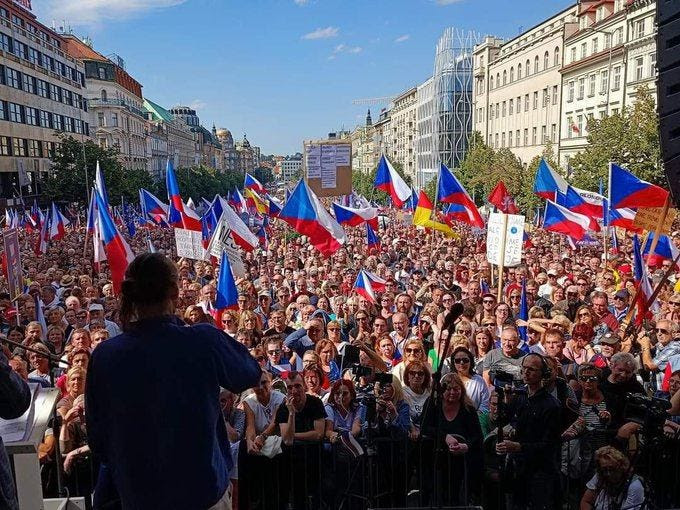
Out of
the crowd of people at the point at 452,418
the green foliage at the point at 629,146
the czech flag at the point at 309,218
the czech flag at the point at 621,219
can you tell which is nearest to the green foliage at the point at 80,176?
the green foliage at the point at 629,146

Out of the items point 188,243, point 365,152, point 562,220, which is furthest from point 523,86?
point 365,152

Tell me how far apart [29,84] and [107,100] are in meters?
26.5

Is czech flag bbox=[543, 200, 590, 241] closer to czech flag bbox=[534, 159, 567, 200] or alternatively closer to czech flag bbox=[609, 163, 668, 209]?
czech flag bbox=[534, 159, 567, 200]

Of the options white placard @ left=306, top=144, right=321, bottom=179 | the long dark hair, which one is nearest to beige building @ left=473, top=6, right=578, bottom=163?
white placard @ left=306, top=144, right=321, bottom=179

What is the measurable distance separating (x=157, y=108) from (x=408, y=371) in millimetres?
116871

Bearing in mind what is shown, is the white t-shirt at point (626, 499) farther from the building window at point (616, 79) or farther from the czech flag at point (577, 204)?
the building window at point (616, 79)

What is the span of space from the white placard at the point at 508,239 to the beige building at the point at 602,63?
26257 millimetres

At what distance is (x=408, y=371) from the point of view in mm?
5172

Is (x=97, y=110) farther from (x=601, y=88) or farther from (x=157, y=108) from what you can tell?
(x=601, y=88)

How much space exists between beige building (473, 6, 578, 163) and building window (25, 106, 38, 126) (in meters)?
39.6

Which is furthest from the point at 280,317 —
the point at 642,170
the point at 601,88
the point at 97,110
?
the point at 97,110

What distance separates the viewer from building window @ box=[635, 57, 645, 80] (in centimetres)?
3550

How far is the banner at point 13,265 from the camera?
28.6 ft

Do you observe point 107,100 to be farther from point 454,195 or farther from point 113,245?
point 113,245
